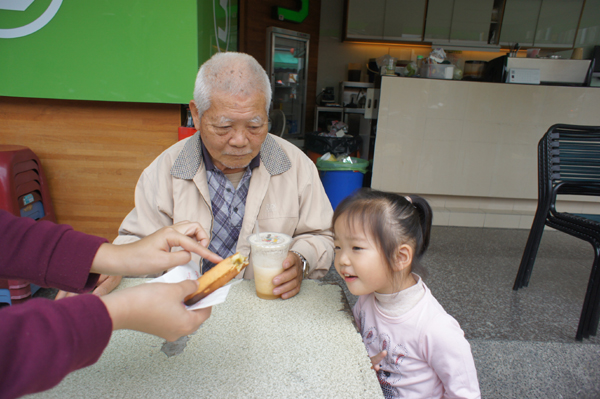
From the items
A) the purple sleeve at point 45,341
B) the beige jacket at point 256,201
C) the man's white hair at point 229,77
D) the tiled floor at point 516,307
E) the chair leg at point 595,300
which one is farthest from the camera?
the chair leg at point 595,300

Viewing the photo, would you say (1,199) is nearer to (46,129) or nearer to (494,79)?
(46,129)

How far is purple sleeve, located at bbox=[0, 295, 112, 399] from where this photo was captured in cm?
40

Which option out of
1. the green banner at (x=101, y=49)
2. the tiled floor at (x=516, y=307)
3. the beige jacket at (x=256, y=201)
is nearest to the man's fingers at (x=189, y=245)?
the beige jacket at (x=256, y=201)

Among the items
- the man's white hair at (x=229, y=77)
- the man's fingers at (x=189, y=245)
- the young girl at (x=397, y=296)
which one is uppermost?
the man's white hair at (x=229, y=77)

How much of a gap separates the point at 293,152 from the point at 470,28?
720 cm

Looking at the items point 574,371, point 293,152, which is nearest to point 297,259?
point 293,152

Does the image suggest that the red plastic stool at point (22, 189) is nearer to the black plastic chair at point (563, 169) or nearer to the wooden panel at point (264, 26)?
the black plastic chair at point (563, 169)

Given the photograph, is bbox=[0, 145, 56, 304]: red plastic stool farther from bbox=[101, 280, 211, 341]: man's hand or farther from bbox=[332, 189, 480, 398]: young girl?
bbox=[332, 189, 480, 398]: young girl

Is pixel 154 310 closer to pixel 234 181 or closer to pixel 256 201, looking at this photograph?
pixel 256 201

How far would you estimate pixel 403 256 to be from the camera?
970 millimetres

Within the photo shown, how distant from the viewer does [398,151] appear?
3936mm

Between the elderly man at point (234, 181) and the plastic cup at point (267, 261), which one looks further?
the elderly man at point (234, 181)

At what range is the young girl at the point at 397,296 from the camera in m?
0.91

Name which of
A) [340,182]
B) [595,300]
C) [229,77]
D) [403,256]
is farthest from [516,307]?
[229,77]
